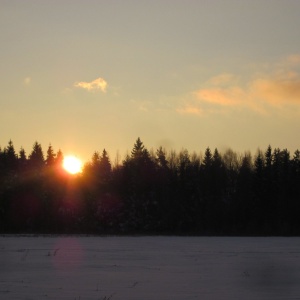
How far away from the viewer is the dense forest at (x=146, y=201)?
7631 cm

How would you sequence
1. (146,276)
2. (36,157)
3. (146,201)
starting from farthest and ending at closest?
1. (36,157)
2. (146,201)
3. (146,276)

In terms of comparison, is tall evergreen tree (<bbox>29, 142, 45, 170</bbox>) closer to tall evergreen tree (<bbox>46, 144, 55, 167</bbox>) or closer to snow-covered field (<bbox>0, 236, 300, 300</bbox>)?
tall evergreen tree (<bbox>46, 144, 55, 167</bbox>)

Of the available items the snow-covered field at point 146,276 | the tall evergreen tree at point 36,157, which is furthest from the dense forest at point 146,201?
the snow-covered field at point 146,276

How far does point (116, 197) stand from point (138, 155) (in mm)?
7812

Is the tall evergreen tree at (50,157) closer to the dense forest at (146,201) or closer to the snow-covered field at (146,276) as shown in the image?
the dense forest at (146,201)

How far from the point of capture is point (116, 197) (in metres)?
79.8

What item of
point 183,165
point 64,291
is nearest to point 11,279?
point 64,291

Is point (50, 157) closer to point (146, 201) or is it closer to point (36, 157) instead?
point (36, 157)

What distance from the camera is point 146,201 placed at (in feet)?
261

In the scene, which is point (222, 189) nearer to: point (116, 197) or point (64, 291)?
point (116, 197)

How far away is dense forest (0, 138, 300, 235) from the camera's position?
76312 mm

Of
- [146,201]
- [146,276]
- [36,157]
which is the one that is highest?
[36,157]

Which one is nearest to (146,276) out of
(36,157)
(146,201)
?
(146,201)

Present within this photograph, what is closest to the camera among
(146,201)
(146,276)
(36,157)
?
(146,276)
